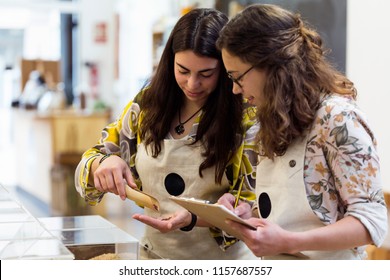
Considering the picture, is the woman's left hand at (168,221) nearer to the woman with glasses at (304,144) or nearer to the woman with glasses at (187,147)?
the woman with glasses at (187,147)

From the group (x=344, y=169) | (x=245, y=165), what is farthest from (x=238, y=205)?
(x=344, y=169)

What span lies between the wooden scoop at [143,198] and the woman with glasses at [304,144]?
357 millimetres

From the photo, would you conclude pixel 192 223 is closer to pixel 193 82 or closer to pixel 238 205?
pixel 238 205

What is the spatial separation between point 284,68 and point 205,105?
52 cm

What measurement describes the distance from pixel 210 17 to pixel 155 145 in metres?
0.44

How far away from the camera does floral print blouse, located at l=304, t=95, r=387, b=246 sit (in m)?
1.67

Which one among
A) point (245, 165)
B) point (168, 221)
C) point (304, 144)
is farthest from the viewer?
point (245, 165)

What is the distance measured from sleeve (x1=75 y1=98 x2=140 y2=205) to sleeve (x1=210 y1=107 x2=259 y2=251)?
1.19 feet

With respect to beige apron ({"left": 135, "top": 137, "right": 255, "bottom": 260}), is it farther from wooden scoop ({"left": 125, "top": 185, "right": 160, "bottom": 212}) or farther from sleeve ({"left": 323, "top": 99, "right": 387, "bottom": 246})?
sleeve ({"left": 323, "top": 99, "right": 387, "bottom": 246})

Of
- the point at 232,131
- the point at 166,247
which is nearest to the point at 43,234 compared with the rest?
the point at 166,247

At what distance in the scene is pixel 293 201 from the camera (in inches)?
70.4

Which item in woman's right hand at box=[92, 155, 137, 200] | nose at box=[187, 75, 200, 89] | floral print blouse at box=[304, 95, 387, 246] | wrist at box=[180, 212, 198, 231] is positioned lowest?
wrist at box=[180, 212, 198, 231]

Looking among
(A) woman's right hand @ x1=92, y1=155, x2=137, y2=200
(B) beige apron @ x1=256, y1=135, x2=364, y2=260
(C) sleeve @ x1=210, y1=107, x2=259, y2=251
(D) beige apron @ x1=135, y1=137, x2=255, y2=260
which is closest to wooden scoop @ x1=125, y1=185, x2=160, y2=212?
(A) woman's right hand @ x1=92, y1=155, x2=137, y2=200

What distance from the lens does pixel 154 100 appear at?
2264 millimetres
